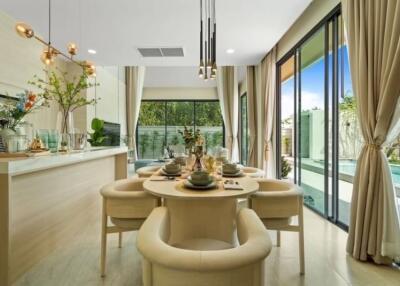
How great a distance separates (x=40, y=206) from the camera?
2412 mm

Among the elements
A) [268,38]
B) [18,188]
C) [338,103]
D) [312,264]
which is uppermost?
[268,38]

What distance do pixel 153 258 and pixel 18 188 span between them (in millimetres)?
1614

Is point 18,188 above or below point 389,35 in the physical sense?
below

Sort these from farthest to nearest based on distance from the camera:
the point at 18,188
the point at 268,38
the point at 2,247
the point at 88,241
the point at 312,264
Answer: the point at 268,38
the point at 88,241
the point at 312,264
the point at 18,188
the point at 2,247

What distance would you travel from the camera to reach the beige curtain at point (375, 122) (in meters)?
2.16

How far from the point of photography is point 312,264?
236 centimetres

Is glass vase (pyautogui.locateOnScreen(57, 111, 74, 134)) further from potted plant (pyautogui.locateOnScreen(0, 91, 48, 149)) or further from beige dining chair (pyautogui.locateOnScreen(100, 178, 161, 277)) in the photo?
beige dining chair (pyautogui.locateOnScreen(100, 178, 161, 277))

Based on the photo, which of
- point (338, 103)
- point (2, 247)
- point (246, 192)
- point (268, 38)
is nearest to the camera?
point (246, 192)

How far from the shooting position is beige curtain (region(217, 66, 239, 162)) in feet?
29.8

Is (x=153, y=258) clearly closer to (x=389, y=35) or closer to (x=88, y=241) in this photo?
(x=88, y=241)

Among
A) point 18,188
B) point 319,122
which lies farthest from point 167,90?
point 18,188

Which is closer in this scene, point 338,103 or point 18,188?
point 18,188

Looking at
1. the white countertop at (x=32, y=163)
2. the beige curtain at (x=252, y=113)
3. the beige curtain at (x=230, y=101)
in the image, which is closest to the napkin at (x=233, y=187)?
the white countertop at (x=32, y=163)

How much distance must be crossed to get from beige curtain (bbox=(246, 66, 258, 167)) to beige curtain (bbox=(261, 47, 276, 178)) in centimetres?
89
